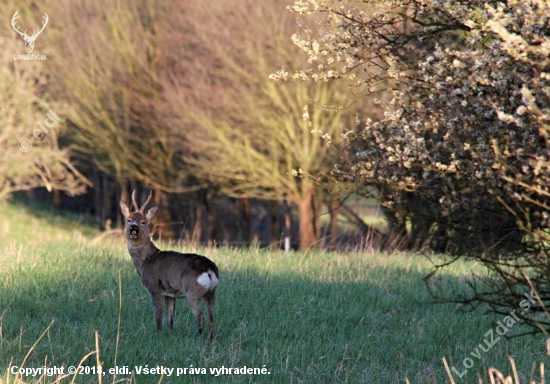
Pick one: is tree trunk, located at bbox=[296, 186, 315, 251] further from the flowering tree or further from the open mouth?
the flowering tree

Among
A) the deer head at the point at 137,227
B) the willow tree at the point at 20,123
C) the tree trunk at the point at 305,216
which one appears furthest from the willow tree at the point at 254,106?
the deer head at the point at 137,227

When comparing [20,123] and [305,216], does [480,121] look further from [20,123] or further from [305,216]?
[20,123]

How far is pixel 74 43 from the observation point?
85.8 ft

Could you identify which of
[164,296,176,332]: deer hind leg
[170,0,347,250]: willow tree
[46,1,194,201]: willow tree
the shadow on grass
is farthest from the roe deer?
[46,1,194,201]: willow tree

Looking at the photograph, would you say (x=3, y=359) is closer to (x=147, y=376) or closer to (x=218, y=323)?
(x=147, y=376)

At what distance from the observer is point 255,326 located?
7363mm

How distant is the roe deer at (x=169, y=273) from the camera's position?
641 cm

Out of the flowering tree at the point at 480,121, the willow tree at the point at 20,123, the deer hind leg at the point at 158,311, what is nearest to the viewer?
the flowering tree at the point at 480,121

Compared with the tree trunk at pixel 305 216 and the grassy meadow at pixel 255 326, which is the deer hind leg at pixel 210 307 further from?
the tree trunk at pixel 305 216

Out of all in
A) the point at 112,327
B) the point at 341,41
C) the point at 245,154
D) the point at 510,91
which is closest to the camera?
the point at 510,91

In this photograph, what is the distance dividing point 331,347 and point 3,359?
2.84 metres

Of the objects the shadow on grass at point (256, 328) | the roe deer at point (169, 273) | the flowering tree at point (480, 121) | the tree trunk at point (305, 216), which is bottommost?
the tree trunk at point (305, 216)

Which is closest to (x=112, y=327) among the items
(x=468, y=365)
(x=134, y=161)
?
(x=468, y=365)

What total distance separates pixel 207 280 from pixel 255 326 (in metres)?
1.23
